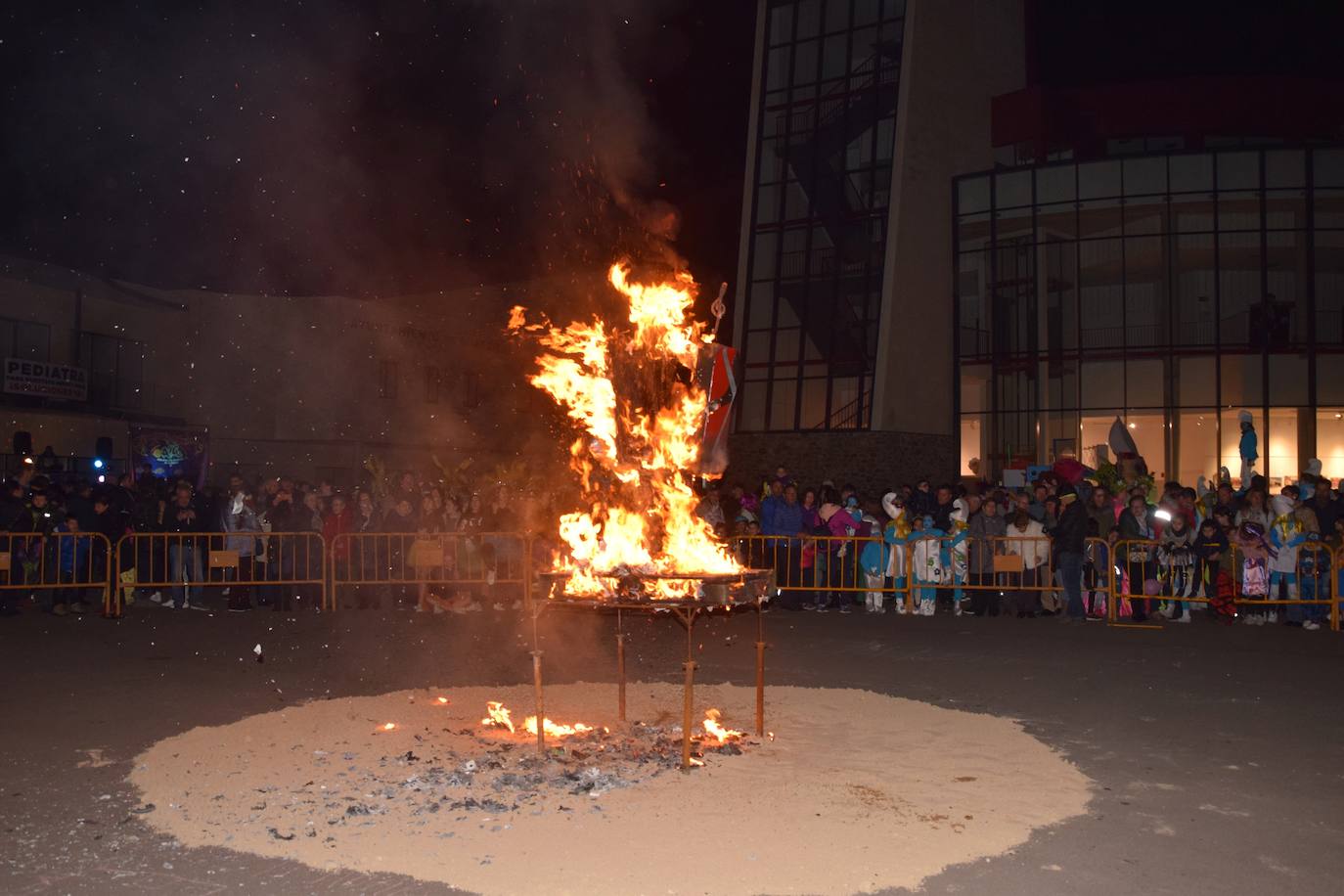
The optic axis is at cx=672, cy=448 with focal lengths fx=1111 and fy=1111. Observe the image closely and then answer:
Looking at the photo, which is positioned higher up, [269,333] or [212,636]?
[269,333]

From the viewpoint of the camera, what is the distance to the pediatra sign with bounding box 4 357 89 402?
2984 cm

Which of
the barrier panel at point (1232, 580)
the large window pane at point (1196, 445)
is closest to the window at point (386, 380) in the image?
the large window pane at point (1196, 445)

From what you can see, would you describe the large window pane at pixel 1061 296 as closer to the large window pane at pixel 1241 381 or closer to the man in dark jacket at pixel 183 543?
the large window pane at pixel 1241 381

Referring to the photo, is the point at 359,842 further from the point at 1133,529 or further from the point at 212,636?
the point at 1133,529

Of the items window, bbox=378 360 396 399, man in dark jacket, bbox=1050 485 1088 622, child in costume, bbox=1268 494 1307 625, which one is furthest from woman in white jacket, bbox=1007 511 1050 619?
window, bbox=378 360 396 399

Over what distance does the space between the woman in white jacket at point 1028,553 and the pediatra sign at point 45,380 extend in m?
26.9

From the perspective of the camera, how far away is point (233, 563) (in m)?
14.9

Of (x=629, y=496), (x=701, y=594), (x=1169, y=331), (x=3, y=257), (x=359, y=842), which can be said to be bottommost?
(x=359, y=842)

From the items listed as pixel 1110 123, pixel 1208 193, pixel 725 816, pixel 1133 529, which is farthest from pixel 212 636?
pixel 1110 123

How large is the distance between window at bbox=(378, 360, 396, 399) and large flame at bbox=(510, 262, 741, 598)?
82.8 ft

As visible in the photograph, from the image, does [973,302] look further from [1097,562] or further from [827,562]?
[1097,562]

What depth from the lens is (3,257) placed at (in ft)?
102

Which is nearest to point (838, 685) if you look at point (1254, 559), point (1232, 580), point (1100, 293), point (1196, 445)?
point (1232, 580)

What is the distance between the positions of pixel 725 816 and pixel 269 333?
31.0 metres
